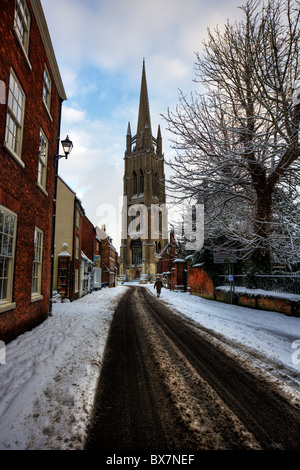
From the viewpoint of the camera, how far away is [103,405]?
2836 millimetres

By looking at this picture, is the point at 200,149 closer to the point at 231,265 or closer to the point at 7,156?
the point at 7,156

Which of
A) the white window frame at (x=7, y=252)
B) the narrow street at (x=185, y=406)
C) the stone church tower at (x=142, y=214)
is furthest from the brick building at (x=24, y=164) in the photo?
the stone church tower at (x=142, y=214)

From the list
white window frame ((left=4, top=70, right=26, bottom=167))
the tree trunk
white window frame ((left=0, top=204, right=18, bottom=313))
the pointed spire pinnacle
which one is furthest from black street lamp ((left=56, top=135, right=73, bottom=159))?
the pointed spire pinnacle

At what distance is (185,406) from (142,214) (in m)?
58.0

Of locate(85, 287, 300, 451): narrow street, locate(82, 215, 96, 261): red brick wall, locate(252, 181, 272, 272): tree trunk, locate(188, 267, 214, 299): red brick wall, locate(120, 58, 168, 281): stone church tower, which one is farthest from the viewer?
locate(120, 58, 168, 281): stone church tower

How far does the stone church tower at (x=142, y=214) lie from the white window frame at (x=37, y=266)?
154 ft

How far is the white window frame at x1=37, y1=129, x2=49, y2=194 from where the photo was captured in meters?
7.89

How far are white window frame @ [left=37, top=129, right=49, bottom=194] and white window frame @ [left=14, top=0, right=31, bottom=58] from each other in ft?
7.64

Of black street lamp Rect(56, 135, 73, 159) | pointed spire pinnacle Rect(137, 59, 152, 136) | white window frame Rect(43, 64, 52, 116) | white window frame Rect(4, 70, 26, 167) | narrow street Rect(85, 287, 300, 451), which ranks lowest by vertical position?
narrow street Rect(85, 287, 300, 451)

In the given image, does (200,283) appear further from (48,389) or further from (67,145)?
(48,389)

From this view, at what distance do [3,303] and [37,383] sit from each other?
2478mm

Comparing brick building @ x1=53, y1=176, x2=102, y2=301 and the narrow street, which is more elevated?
brick building @ x1=53, y1=176, x2=102, y2=301

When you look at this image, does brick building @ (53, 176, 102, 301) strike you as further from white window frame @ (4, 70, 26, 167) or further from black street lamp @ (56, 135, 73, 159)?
white window frame @ (4, 70, 26, 167)

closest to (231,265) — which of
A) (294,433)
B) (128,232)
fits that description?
(294,433)
